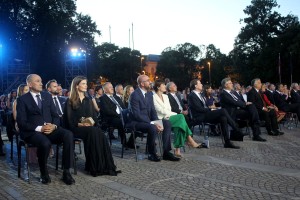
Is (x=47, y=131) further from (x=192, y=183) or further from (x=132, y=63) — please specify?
(x=132, y=63)

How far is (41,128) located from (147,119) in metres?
2.46

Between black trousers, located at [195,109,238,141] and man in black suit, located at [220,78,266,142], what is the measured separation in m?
0.94

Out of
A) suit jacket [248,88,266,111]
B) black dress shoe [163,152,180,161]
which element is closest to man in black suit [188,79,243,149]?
suit jacket [248,88,266,111]

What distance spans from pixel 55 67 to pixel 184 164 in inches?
1325

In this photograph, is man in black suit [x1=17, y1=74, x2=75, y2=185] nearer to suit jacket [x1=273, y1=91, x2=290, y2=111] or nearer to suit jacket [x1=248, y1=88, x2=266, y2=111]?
suit jacket [x1=248, y1=88, x2=266, y2=111]

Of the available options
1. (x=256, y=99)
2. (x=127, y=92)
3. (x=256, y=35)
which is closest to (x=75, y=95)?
(x=127, y=92)

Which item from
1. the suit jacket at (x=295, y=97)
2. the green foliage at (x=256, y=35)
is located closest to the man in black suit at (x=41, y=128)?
the suit jacket at (x=295, y=97)

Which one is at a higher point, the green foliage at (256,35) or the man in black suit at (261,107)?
the green foliage at (256,35)

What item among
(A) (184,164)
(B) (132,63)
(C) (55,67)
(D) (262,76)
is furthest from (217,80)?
(A) (184,164)

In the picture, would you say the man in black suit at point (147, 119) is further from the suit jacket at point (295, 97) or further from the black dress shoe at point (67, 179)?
the suit jacket at point (295, 97)

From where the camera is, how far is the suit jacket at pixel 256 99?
1054 centimetres

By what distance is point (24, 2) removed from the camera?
34.9m

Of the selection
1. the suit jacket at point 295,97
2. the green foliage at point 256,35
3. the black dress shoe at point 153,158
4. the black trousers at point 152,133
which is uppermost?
the green foliage at point 256,35

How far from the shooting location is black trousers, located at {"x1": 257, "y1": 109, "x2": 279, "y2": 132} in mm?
10598
